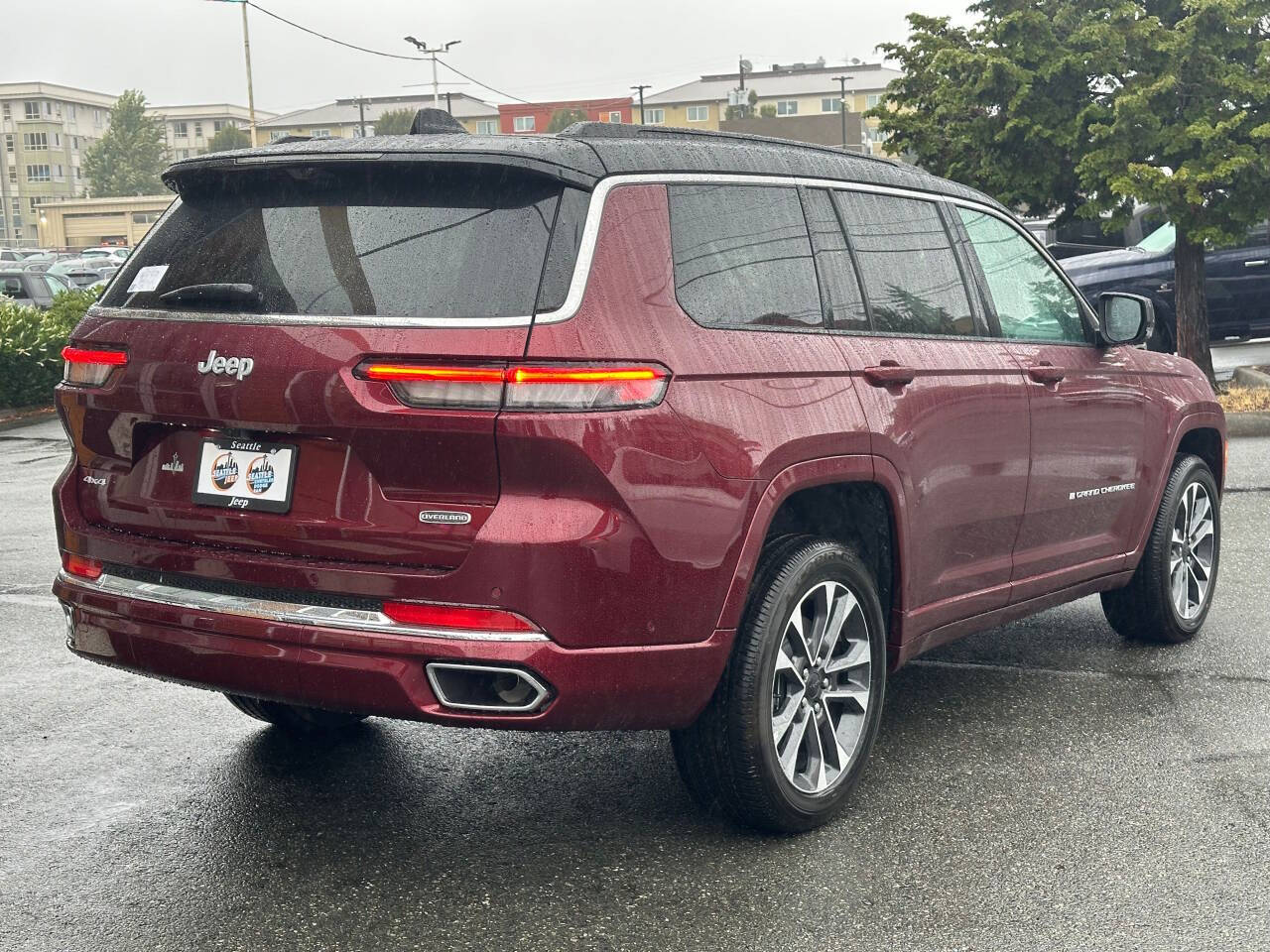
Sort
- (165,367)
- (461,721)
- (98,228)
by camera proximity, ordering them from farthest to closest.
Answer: (98,228) → (165,367) → (461,721)

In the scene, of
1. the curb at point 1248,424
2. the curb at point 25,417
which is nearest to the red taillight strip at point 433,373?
the curb at point 1248,424

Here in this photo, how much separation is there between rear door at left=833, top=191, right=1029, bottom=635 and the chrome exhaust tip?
1313 mm

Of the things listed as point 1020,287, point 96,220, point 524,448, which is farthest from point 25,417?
point 96,220

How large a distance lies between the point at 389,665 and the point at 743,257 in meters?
1.41

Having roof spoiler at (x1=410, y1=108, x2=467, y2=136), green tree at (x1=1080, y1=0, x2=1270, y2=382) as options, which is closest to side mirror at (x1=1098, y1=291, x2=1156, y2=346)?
roof spoiler at (x1=410, y1=108, x2=467, y2=136)

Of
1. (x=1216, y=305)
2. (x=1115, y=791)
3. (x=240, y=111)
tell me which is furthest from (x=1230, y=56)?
(x=240, y=111)

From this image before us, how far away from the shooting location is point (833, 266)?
4.39m

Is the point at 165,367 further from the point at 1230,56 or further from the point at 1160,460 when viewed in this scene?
the point at 1230,56

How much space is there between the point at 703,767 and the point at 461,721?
29.2 inches

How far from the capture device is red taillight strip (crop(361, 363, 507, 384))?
3414 millimetres

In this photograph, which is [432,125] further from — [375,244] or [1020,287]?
[1020,287]

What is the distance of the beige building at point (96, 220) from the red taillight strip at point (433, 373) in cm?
10880

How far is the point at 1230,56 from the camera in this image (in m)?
13.4

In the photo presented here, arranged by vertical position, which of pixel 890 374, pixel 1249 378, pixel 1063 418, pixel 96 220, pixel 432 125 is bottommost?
pixel 1249 378
